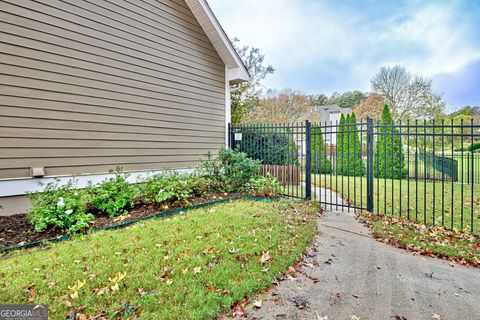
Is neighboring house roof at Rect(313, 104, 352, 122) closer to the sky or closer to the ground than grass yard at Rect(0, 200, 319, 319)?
closer to the sky

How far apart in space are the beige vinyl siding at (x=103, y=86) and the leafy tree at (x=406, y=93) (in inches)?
714

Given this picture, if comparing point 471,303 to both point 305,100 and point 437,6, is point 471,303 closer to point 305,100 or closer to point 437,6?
point 437,6

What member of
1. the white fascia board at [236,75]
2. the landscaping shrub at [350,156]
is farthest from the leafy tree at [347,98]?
the white fascia board at [236,75]

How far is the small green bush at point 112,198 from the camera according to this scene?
4.28 metres

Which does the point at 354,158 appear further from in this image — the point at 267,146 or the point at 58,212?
the point at 58,212

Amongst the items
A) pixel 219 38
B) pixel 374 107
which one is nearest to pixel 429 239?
pixel 219 38

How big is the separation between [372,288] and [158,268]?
2.32 meters

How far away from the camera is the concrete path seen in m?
2.28

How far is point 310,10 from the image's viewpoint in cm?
1486

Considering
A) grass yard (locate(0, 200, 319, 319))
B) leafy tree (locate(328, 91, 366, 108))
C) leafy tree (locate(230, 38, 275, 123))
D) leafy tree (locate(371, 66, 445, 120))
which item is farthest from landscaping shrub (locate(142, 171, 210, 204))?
leafy tree (locate(328, 91, 366, 108))

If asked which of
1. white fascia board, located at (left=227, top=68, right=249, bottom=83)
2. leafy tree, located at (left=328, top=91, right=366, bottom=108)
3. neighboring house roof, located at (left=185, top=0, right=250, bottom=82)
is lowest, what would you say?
white fascia board, located at (left=227, top=68, right=249, bottom=83)

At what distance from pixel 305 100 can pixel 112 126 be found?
21.5m

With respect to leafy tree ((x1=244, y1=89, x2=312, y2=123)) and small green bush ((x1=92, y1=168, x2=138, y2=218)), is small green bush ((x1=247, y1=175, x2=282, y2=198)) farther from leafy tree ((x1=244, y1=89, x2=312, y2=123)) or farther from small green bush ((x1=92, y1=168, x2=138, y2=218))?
leafy tree ((x1=244, y1=89, x2=312, y2=123))

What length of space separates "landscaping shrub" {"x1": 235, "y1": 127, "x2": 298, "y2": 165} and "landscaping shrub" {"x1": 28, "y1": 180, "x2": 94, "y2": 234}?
4.92 meters
